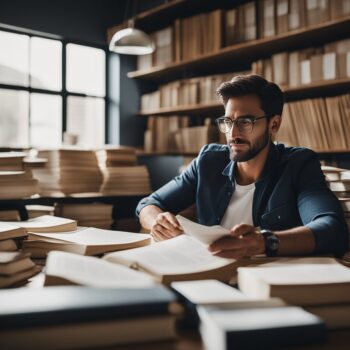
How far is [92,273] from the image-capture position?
0.85 m

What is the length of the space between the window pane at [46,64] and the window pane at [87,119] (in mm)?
242

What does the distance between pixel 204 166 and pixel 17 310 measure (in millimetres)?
1450

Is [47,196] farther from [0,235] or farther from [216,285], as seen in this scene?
[216,285]

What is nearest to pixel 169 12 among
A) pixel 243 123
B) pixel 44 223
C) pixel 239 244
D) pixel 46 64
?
pixel 46 64

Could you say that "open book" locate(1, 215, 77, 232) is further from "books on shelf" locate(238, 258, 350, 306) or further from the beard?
"books on shelf" locate(238, 258, 350, 306)

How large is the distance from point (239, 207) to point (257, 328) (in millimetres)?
1264

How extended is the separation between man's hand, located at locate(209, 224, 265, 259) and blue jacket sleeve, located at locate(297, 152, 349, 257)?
23 cm

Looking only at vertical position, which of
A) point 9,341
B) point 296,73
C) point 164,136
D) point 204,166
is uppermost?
point 296,73

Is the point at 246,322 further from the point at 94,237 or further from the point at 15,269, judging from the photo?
the point at 94,237

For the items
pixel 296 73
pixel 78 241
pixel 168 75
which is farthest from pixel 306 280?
pixel 168 75

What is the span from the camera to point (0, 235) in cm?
132

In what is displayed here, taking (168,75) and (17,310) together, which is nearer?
(17,310)

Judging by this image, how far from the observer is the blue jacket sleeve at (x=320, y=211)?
1.32m

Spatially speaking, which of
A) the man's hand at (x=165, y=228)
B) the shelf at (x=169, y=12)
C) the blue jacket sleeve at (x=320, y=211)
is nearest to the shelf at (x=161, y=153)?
the shelf at (x=169, y=12)
